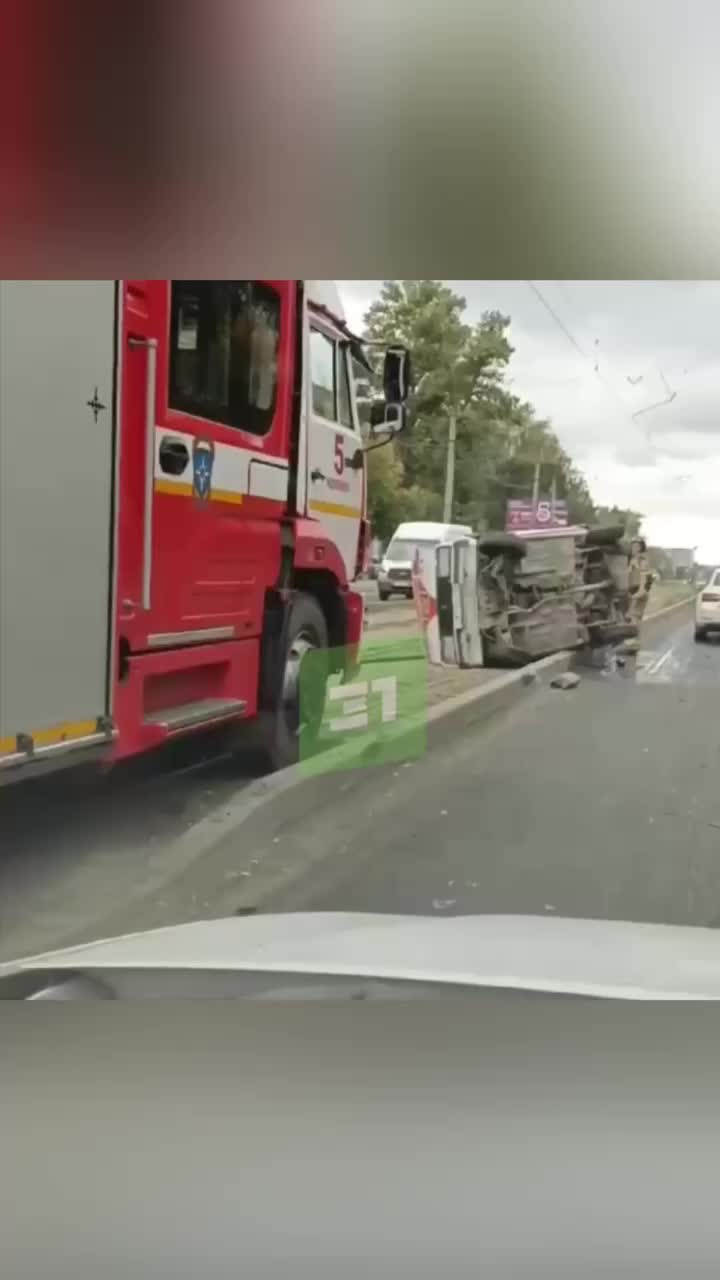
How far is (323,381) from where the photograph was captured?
4270 millimetres

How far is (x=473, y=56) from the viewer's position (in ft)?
11.2

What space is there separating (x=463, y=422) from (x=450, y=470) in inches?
7.4

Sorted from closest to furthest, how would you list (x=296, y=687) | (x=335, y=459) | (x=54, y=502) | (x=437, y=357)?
1. (x=54, y=502)
2. (x=437, y=357)
3. (x=296, y=687)
4. (x=335, y=459)

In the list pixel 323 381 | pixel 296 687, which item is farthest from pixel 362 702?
pixel 323 381

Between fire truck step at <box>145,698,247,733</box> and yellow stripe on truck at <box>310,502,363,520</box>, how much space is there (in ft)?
2.45

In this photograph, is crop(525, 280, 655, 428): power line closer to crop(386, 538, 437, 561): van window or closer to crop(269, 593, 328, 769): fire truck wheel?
crop(386, 538, 437, 561): van window

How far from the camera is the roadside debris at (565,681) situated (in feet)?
13.6

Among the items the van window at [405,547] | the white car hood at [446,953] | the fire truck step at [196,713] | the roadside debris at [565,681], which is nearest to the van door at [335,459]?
the van window at [405,547]

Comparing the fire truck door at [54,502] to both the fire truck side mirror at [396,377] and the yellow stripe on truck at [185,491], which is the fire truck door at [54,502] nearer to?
the yellow stripe on truck at [185,491]

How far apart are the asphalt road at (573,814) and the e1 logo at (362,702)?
211 millimetres

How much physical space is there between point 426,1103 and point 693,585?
2.03m

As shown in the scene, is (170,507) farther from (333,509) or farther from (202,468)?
(333,509)


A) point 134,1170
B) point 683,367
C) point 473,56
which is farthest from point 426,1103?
point 473,56

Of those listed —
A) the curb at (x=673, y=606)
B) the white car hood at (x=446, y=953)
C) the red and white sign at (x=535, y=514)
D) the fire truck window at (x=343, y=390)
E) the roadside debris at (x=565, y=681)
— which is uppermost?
the fire truck window at (x=343, y=390)
